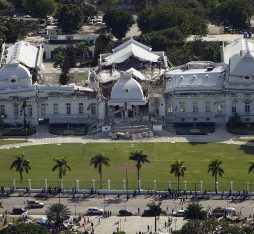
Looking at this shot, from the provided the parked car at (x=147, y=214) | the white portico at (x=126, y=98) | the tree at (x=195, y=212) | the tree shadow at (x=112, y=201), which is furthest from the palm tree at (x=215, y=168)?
the white portico at (x=126, y=98)

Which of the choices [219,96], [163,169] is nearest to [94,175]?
[163,169]

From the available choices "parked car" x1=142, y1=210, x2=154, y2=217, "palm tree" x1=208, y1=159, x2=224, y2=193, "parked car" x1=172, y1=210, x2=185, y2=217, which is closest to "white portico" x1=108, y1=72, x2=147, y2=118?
"palm tree" x1=208, y1=159, x2=224, y2=193

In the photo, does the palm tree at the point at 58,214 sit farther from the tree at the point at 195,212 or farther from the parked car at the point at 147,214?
the tree at the point at 195,212

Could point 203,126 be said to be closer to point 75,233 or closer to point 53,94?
point 53,94

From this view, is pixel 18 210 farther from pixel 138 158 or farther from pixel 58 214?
pixel 138 158

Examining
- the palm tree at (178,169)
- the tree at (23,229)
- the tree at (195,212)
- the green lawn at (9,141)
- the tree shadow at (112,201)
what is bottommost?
the tree at (23,229)
